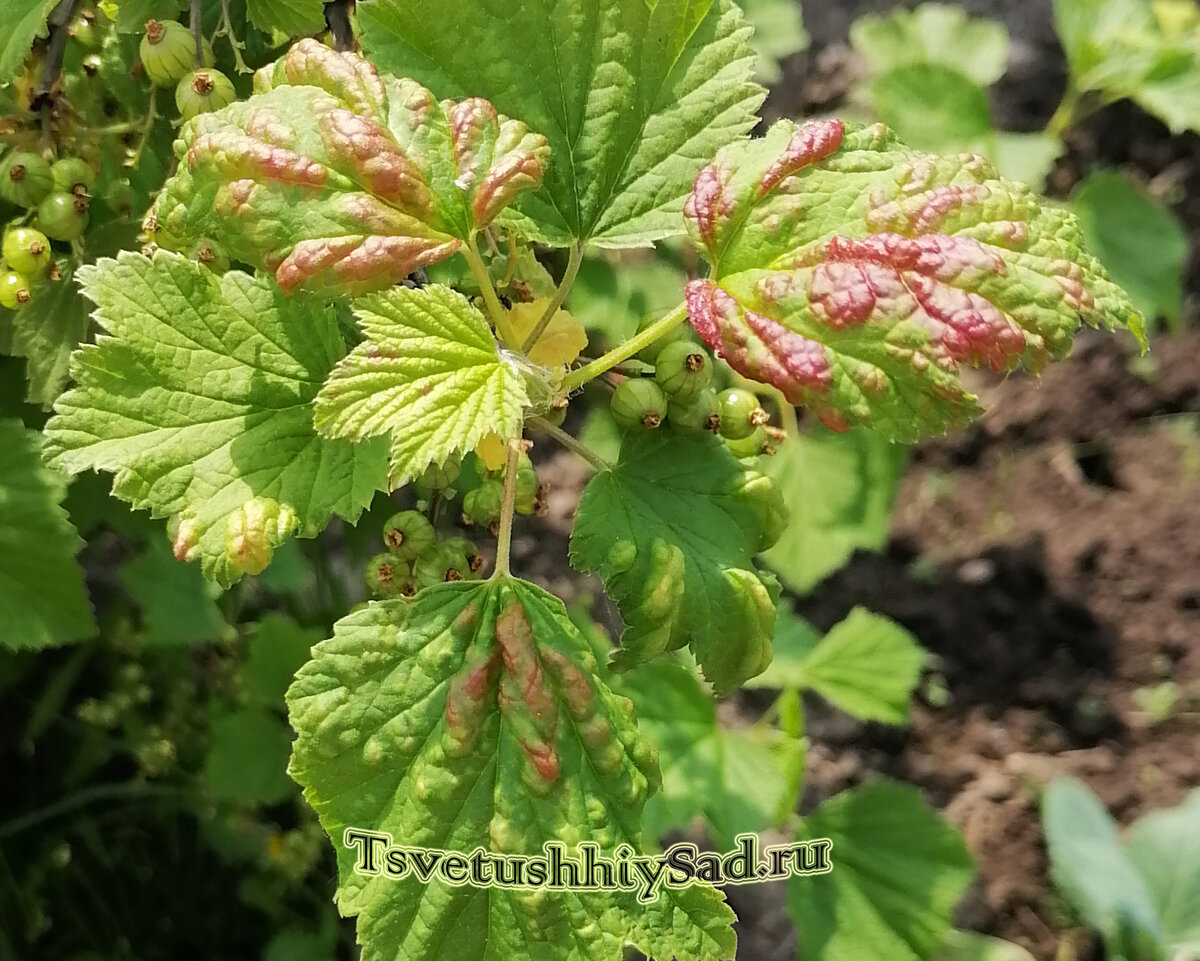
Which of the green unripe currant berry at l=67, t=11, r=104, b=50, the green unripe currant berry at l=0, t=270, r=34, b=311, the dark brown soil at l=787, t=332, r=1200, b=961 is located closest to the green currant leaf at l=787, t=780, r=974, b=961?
the dark brown soil at l=787, t=332, r=1200, b=961

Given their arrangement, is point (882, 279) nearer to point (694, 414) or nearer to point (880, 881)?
point (694, 414)

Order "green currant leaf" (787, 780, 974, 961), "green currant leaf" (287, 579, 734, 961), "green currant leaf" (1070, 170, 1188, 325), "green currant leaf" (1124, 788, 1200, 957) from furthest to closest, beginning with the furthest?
"green currant leaf" (1070, 170, 1188, 325) → "green currant leaf" (1124, 788, 1200, 957) → "green currant leaf" (787, 780, 974, 961) → "green currant leaf" (287, 579, 734, 961)

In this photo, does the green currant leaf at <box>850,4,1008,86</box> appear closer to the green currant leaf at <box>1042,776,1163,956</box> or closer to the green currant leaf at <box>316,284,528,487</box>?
the green currant leaf at <box>1042,776,1163,956</box>

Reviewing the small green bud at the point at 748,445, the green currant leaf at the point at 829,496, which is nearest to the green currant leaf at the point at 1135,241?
the green currant leaf at the point at 829,496

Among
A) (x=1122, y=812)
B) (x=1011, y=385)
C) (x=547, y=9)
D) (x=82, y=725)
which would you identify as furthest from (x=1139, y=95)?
(x=82, y=725)

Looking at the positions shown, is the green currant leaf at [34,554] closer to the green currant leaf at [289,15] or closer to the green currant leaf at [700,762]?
the green currant leaf at [289,15]
